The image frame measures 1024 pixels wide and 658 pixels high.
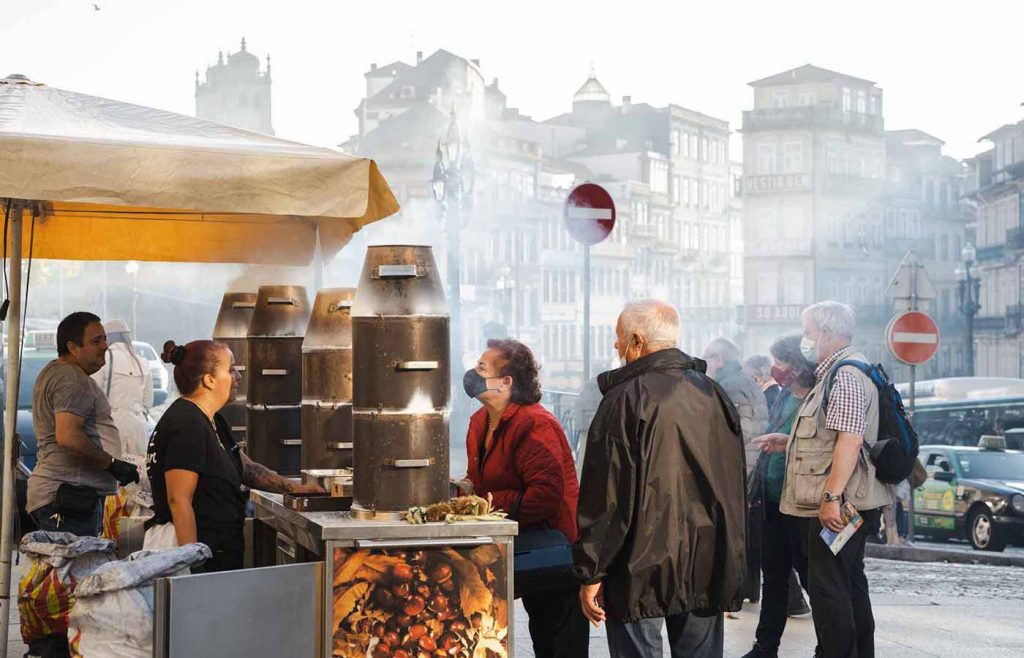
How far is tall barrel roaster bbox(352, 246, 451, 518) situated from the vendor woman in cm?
58

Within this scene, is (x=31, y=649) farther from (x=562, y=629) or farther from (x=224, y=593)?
(x=562, y=629)

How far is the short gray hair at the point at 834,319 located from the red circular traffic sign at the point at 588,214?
6224 mm

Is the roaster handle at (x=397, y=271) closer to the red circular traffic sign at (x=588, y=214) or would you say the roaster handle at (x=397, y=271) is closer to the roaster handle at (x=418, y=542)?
the roaster handle at (x=418, y=542)

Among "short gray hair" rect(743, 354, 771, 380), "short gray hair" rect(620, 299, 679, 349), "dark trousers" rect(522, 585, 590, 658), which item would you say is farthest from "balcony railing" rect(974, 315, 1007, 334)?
"short gray hair" rect(620, 299, 679, 349)

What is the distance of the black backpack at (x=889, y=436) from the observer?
7141 mm

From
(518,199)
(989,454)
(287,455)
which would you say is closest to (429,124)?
(518,199)

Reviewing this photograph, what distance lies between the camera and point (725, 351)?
34.6 feet

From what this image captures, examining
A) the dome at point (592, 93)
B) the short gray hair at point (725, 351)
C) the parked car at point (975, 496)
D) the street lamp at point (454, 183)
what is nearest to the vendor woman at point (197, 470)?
the short gray hair at point (725, 351)

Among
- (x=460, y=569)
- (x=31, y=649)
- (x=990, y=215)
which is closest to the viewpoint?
(x=460, y=569)

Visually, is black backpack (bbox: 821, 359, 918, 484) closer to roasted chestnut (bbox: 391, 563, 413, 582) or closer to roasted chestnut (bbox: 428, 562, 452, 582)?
roasted chestnut (bbox: 428, 562, 452, 582)

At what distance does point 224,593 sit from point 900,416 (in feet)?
11.3

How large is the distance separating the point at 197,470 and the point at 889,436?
10.4ft

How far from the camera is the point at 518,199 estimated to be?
321ft

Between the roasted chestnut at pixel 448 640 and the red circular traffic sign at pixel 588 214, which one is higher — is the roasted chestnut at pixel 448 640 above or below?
below
